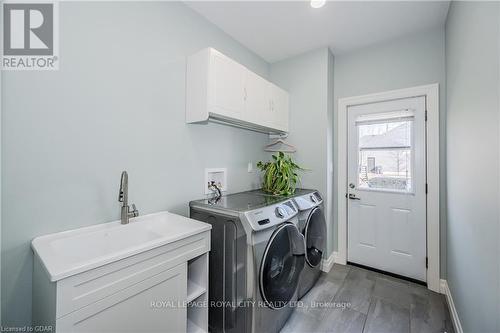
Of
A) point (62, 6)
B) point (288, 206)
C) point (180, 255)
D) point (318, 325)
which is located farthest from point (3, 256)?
point (318, 325)

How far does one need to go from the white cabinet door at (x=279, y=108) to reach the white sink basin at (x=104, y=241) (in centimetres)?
154

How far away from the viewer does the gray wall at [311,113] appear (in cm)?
247

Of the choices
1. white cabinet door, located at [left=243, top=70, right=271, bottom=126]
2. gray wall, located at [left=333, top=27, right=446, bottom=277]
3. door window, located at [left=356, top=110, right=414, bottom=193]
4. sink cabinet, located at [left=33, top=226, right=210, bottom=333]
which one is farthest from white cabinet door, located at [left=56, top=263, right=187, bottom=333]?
door window, located at [left=356, top=110, right=414, bottom=193]

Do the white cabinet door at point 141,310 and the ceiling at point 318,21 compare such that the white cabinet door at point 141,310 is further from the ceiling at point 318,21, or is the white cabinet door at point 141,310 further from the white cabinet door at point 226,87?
the ceiling at point 318,21

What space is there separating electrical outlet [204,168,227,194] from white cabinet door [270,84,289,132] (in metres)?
0.82

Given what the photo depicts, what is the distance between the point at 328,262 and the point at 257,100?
2.05 m

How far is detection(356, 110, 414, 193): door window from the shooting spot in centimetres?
230

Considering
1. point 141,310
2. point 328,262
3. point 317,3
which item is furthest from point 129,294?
point 317,3

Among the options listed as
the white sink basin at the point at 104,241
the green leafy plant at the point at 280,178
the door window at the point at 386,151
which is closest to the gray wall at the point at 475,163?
the door window at the point at 386,151

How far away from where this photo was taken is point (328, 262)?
8.20 feet

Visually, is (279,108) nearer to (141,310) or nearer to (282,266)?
(282,266)

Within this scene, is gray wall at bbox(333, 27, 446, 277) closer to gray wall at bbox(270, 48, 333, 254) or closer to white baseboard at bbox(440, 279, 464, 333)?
white baseboard at bbox(440, 279, 464, 333)

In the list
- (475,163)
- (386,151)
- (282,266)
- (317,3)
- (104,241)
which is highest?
(317,3)

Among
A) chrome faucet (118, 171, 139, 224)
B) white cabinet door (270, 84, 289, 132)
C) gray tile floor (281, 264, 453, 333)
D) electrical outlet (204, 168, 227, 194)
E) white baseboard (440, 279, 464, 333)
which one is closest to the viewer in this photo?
chrome faucet (118, 171, 139, 224)
